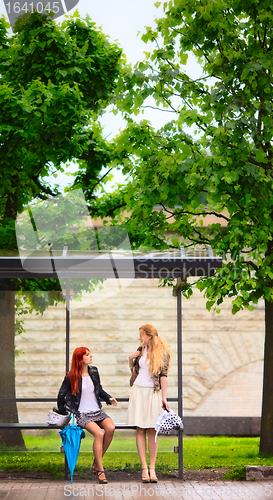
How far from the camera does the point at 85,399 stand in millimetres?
6605

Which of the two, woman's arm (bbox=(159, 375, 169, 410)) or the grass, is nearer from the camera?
woman's arm (bbox=(159, 375, 169, 410))

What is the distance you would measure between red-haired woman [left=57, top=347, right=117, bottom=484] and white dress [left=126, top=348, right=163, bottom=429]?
30 centimetres

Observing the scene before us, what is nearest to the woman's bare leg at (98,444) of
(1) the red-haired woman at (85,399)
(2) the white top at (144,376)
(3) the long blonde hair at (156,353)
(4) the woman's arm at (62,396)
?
(1) the red-haired woman at (85,399)

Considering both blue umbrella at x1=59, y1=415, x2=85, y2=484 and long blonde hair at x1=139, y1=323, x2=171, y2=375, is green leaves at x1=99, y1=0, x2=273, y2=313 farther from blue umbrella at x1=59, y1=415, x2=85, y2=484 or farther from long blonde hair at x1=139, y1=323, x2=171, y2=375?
blue umbrella at x1=59, y1=415, x2=85, y2=484

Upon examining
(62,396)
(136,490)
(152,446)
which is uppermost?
(62,396)

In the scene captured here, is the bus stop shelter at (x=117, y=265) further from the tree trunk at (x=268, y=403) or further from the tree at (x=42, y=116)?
the tree trunk at (x=268, y=403)

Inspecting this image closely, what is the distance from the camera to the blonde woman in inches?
262

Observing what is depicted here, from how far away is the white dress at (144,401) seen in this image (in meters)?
6.68

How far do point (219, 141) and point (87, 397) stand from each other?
3.63m

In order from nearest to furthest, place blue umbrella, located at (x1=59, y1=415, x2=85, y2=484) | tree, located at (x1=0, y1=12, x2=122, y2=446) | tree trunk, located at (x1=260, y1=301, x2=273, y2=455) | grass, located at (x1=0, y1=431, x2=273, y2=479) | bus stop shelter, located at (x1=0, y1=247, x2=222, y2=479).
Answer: blue umbrella, located at (x1=59, y1=415, x2=85, y2=484), bus stop shelter, located at (x1=0, y1=247, x2=222, y2=479), grass, located at (x1=0, y1=431, x2=273, y2=479), tree trunk, located at (x1=260, y1=301, x2=273, y2=455), tree, located at (x1=0, y1=12, x2=122, y2=446)

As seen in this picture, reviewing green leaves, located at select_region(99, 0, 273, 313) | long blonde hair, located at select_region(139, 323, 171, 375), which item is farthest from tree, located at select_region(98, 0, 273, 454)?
long blonde hair, located at select_region(139, 323, 171, 375)

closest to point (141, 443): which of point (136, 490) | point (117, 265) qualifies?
point (136, 490)

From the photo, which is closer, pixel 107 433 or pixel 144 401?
pixel 107 433

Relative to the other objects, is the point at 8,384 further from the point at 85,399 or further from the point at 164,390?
the point at 164,390
